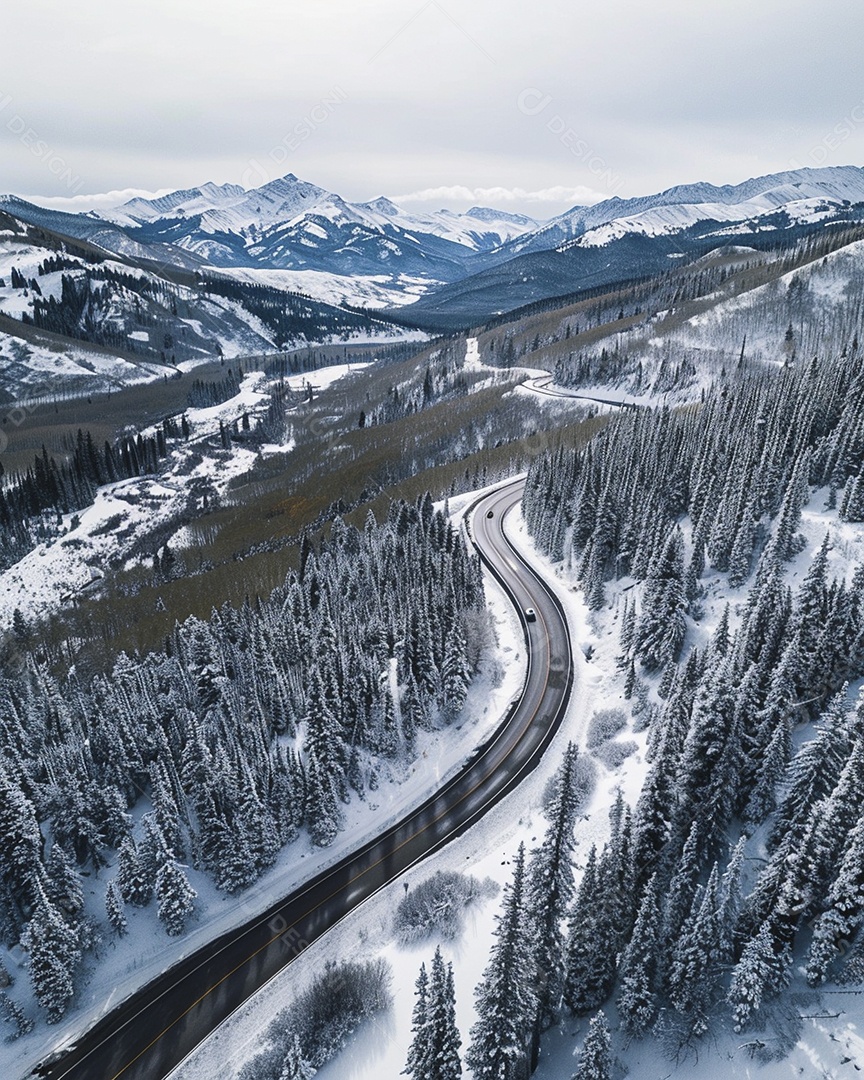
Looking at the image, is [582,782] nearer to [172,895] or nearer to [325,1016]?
[325,1016]

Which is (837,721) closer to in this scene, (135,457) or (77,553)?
(77,553)

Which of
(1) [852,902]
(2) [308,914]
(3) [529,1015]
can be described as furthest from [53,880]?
(1) [852,902]

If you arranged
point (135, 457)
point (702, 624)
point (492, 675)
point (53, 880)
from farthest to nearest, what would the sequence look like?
1. point (135, 457)
2. point (492, 675)
3. point (702, 624)
4. point (53, 880)

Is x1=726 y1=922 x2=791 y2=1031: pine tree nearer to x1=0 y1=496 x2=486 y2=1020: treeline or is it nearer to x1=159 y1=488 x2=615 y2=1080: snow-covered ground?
x1=159 y1=488 x2=615 y2=1080: snow-covered ground

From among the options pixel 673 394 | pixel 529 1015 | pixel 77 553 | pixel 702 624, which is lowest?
pixel 77 553

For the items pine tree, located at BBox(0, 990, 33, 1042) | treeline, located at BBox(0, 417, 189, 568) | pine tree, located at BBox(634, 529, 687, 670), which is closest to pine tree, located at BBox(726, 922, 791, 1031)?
pine tree, located at BBox(634, 529, 687, 670)

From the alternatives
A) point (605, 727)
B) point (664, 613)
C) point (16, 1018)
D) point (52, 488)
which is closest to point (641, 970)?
point (605, 727)
